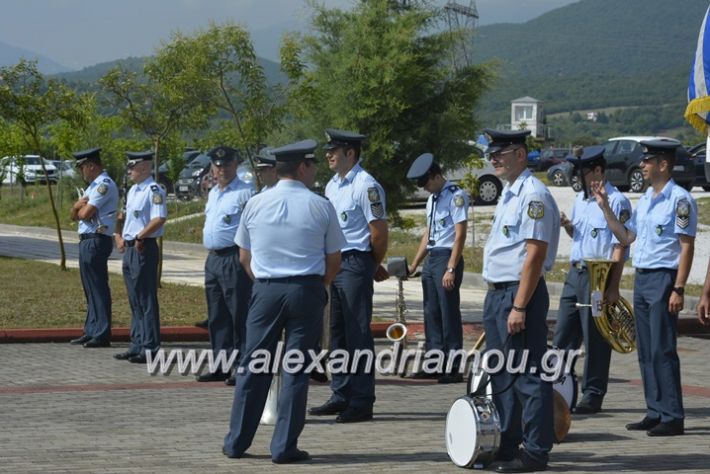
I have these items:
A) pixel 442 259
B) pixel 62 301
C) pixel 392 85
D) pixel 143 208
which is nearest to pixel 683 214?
pixel 442 259

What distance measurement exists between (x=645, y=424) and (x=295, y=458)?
110 inches

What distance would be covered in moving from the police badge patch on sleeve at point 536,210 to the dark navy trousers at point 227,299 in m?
3.88

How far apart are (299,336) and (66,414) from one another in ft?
8.40

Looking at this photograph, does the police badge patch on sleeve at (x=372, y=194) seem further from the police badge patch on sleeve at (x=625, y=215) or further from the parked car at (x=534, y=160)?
the parked car at (x=534, y=160)

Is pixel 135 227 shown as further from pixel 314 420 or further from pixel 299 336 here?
pixel 299 336

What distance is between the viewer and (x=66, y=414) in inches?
389

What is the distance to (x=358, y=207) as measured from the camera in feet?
33.1

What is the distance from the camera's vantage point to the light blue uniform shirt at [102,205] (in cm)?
1342

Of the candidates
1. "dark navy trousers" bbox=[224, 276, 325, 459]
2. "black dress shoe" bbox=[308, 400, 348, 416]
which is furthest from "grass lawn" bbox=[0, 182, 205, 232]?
"dark navy trousers" bbox=[224, 276, 325, 459]

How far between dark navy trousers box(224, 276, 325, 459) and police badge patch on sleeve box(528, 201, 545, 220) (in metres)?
1.39

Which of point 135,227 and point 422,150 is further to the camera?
point 422,150

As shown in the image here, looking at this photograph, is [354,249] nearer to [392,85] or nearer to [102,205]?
[102,205]

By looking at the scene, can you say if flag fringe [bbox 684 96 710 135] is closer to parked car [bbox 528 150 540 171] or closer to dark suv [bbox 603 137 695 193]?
dark suv [bbox 603 137 695 193]

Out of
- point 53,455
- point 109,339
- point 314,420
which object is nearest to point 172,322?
point 109,339
